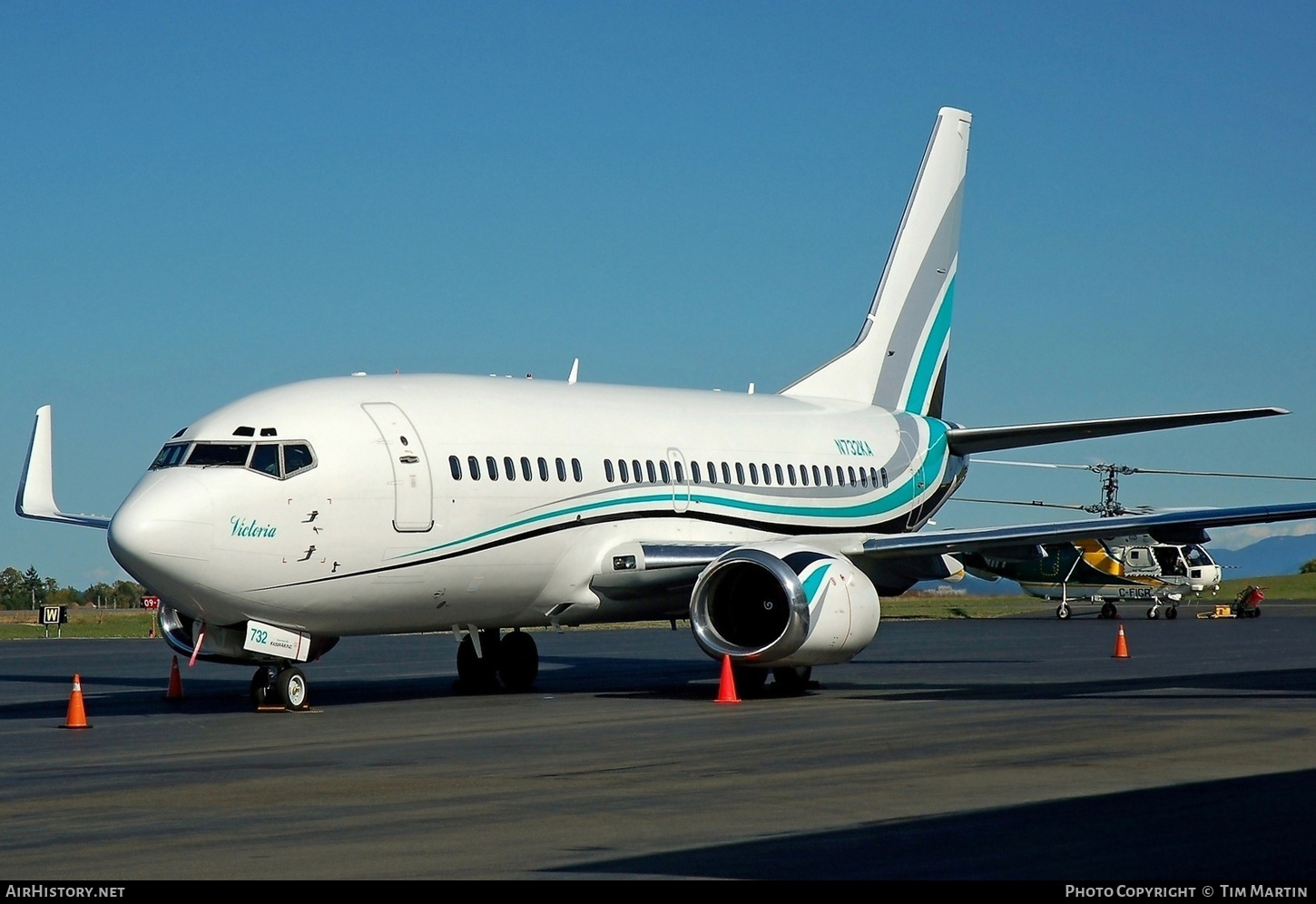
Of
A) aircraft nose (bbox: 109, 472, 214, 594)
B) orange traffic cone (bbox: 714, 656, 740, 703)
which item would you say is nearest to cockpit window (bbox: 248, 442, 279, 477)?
aircraft nose (bbox: 109, 472, 214, 594)

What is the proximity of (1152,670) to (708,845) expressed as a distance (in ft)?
60.9

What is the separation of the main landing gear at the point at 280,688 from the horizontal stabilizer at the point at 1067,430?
12.3 metres

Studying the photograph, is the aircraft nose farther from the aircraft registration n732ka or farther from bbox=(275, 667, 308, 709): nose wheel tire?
bbox=(275, 667, 308, 709): nose wheel tire

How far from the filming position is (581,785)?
1286cm

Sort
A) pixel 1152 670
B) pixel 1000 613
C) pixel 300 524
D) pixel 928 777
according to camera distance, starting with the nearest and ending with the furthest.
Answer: pixel 928 777 < pixel 300 524 < pixel 1152 670 < pixel 1000 613

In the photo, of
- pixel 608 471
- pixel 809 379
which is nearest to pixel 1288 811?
pixel 608 471

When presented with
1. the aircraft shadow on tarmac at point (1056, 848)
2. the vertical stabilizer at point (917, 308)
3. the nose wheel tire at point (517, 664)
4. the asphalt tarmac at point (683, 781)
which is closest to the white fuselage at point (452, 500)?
the asphalt tarmac at point (683, 781)

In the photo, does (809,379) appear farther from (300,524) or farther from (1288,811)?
(1288,811)

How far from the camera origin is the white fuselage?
64.6 ft

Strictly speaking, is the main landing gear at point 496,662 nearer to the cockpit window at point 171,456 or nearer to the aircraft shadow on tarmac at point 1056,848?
the cockpit window at point 171,456

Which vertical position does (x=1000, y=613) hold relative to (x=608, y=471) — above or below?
below

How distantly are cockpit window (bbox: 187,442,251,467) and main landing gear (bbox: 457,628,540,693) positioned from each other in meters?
Result: 5.75

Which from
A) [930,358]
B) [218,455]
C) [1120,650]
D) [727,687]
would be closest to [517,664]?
[727,687]

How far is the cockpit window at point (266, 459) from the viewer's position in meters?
20.2
